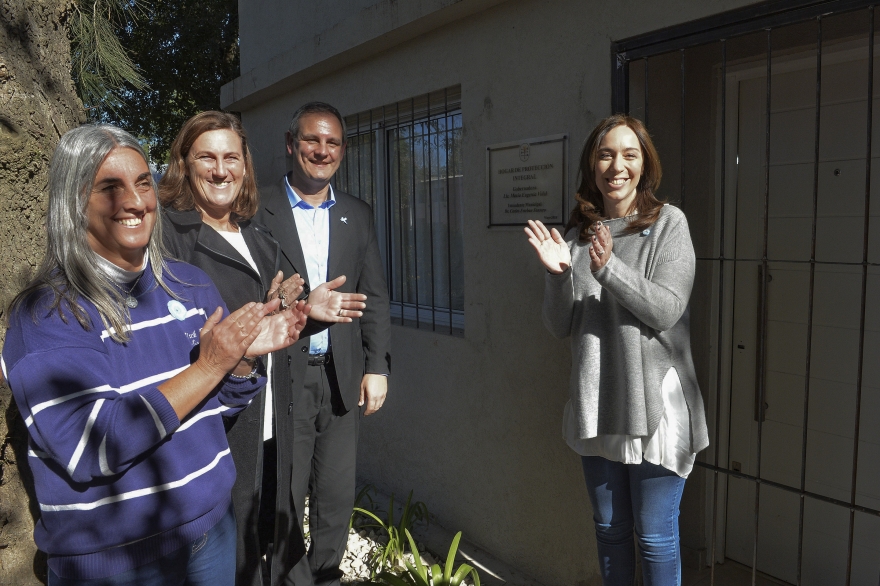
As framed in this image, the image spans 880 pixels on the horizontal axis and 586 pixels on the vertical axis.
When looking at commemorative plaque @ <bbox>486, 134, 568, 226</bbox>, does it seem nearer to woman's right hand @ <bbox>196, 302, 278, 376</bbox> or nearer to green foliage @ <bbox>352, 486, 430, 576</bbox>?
green foliage @ <bbox>352, 486, 430, 576</bbox>

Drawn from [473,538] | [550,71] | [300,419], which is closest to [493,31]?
[550,71]

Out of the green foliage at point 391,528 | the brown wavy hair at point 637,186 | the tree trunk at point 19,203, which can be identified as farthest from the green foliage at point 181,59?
the brown wavy hair at point 637,186

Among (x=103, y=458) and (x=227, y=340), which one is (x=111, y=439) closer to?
(x=103, y=458)

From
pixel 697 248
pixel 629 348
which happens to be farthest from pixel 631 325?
pixel 697 248

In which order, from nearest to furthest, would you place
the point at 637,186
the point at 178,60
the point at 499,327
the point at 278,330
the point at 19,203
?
the point at 278,330 → the point at 19,203 → the point at 637,186 → the point at 499,327 → the point at 178,60

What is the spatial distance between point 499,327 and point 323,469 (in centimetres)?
119

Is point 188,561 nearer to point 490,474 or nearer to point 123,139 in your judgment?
point 123,139

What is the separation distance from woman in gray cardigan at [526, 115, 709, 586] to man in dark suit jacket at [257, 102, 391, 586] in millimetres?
969

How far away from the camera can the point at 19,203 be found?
2.15 metres

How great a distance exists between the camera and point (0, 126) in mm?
2076

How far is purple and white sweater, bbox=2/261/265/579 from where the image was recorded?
1495mm

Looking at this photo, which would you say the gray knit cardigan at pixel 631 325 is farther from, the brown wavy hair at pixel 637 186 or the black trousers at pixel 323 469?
the black trousers at pixel 323 469

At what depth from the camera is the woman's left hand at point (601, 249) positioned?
87.9 inches

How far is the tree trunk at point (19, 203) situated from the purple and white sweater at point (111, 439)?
0.61m
